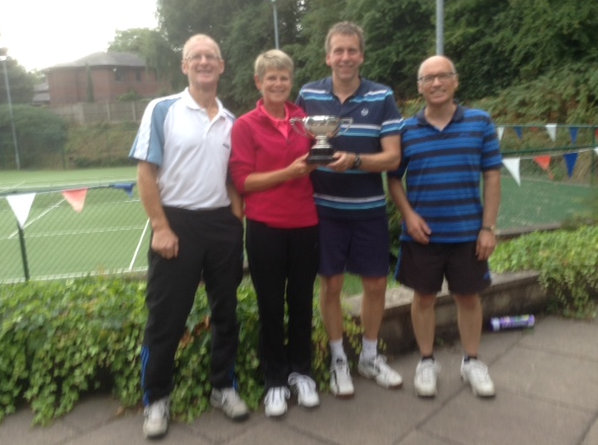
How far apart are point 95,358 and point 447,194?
2.12m

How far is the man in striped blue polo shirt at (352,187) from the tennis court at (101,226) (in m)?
2.48

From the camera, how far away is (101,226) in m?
13.4

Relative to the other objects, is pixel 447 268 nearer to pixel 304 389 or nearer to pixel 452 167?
pixel 452 167

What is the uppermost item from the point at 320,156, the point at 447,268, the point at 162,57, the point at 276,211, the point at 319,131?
the point at 162,57

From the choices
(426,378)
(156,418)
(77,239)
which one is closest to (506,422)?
(426,378)

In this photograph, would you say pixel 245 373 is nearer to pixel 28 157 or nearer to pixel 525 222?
pixel 525 222

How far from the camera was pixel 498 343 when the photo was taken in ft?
13.2

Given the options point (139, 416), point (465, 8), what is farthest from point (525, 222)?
point (465, 8)

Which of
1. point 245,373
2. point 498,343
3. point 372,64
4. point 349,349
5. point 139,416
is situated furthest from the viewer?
point 372,64

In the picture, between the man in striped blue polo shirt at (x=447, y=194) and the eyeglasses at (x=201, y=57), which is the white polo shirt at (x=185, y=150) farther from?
the man in striped blue polo shirt at (x=447, y=194)

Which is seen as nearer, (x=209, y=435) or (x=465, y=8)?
(x=209, y=435)

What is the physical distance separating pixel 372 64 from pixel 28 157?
2610 centimetres

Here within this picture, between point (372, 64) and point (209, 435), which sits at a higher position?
point (372, 64)

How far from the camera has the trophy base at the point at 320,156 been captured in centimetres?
277
